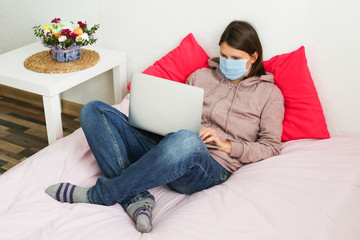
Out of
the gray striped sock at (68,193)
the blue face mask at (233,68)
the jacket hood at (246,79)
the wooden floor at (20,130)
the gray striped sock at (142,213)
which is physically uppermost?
the blue face mask at (233,68)

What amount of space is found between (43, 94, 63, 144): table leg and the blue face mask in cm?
74

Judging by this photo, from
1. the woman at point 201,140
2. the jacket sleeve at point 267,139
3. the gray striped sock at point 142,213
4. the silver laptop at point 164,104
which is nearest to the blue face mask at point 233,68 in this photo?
the woman at point 201,140

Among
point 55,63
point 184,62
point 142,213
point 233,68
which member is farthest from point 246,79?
point 55,63

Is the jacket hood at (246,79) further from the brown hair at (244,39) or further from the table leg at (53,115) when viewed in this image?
the table leg at (53,115)

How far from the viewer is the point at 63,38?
1780 millimetres

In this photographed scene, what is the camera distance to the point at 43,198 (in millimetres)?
1336

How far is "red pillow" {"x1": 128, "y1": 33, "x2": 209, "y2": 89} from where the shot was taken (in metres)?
1.86

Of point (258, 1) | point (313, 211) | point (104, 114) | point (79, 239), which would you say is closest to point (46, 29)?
point (104, 114)

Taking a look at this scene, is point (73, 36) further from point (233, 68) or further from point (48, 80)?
point (233, 68)

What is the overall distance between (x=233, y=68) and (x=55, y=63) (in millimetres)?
878

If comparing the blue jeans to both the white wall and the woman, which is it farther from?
the white wall

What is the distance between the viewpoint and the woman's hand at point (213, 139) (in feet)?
4.58

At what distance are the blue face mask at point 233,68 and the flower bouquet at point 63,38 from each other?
27.0 inches

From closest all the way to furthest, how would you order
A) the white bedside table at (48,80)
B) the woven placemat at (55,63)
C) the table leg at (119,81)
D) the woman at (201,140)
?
the woman at (201,140) < the white bedside table at (48,80) < the woven placemat at (55,63) < the table leg at (119,81)
